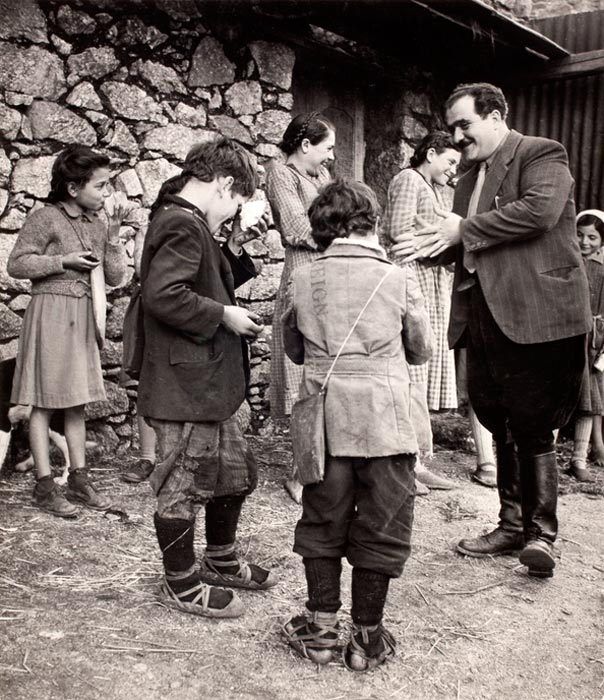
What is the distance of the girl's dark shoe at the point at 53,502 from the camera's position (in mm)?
3625

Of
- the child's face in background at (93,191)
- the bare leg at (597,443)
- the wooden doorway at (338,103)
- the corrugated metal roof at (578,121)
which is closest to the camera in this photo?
the child's face in background at (93,191)

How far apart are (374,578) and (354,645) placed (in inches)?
9.4

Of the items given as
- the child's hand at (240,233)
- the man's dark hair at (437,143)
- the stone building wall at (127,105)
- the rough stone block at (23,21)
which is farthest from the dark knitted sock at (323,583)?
the rough stone block at (23,21)

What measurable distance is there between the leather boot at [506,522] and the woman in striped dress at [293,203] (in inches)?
41.1

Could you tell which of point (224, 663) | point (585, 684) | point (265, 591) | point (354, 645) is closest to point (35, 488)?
point (265, 591)

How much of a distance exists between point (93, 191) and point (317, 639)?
249 cm

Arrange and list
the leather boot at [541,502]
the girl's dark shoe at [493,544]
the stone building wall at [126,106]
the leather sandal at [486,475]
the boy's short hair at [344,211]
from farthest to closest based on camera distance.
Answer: the leather sandal at [486,475]
the stone building wall at [126,106]
the girl's dark shoe at [493,544]
the leather boot at [541,502]
the boy's short hair at [344,211]

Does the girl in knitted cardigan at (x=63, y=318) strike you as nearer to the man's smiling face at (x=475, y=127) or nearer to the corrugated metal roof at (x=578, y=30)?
the man's smiling face at (x=475, y=127)

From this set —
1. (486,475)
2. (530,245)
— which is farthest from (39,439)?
(486,475)

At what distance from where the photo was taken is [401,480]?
2410 mm

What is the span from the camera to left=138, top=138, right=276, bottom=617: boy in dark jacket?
99.5 inches

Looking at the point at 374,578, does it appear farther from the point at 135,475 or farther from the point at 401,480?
the point at 135,475

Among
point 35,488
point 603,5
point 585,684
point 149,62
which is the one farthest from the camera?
point 603,5

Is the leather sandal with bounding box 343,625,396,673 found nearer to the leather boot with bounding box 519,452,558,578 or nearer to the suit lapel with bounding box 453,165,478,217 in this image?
the leather boot with bounding box 519,452,558,578
